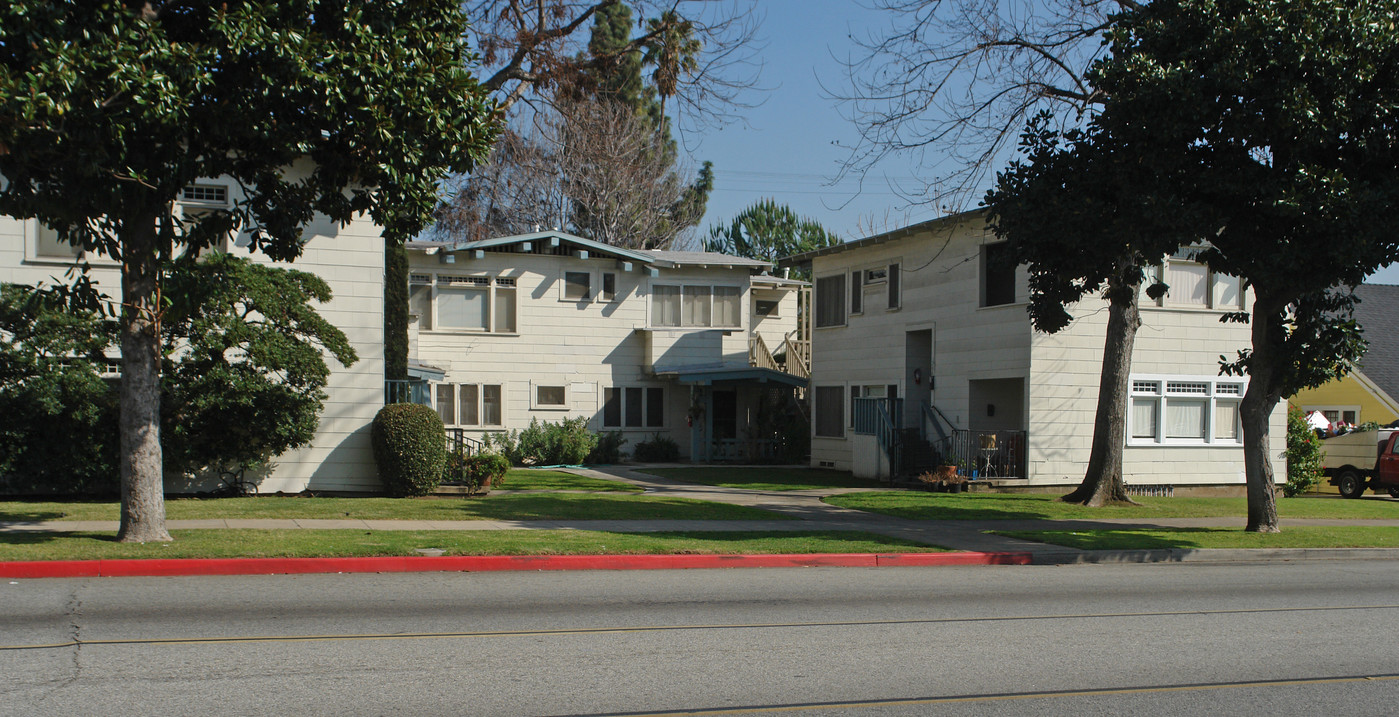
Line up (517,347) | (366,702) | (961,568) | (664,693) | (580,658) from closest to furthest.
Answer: (366,702), (664,693), (580,658), (961,568), (517,347)

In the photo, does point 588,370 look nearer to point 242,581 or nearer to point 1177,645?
point 242,581

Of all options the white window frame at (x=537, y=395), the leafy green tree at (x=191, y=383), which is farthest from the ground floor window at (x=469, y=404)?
the leafy green tree at (x=191, y=383)

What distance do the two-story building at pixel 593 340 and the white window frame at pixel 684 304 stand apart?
0.03m

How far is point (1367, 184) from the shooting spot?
13719 mm

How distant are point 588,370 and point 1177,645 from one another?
2382 centimetres

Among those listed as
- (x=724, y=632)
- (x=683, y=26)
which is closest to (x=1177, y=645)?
(x=724, y=632)

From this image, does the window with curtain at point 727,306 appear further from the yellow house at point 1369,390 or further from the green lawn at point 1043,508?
the yellow house at point 1369,390

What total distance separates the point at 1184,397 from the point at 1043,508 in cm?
729

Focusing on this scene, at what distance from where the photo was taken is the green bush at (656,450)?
31828 millimetres

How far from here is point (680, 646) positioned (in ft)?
26.5

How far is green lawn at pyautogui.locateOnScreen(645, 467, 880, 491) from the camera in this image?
80.5ft

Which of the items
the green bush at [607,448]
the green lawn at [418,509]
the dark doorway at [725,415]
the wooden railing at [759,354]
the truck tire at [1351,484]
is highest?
the wooden railing at [759,354]

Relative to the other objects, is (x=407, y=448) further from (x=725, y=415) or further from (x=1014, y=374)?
(x=725, y=415)

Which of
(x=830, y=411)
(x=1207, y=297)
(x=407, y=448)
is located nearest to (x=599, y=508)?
(x=407, y=448)
